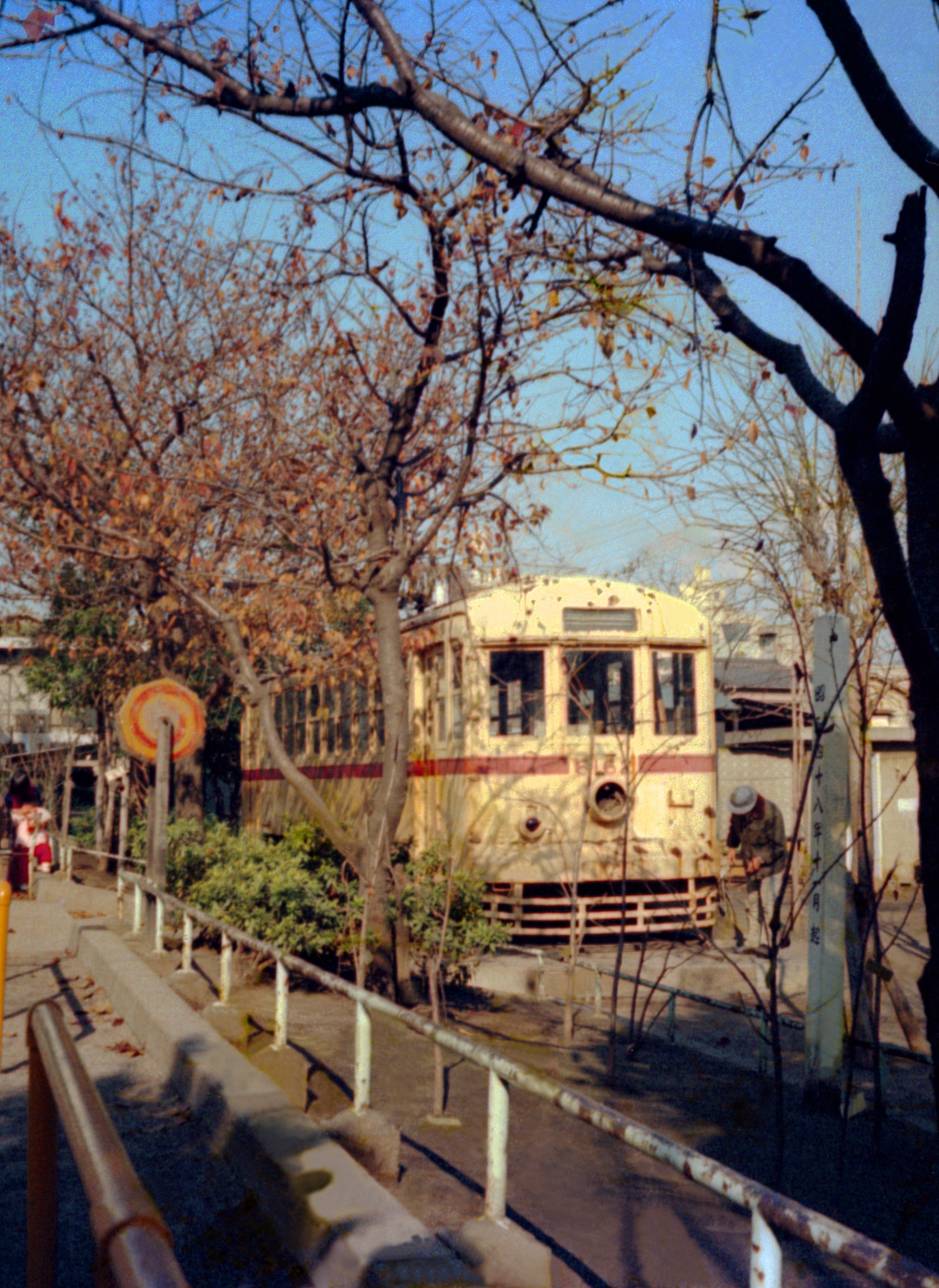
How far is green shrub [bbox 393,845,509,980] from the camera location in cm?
1055

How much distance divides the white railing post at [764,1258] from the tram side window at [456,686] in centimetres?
1258

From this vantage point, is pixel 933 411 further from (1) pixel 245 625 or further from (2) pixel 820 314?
(1) pixel 245 625

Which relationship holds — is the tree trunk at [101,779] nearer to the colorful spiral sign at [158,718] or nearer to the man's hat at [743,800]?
the colorful spiral sign at [158,718]

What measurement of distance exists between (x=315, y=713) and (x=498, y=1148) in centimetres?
1526

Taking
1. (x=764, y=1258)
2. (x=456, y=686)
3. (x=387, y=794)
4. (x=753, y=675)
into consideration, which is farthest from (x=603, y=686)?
(x=753, y=675)

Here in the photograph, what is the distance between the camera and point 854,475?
4.34 m

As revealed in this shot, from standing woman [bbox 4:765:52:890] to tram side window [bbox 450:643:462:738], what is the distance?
23.4 ft

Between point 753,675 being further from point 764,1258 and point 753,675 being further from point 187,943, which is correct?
point 764,1258

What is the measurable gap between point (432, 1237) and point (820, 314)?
360cm

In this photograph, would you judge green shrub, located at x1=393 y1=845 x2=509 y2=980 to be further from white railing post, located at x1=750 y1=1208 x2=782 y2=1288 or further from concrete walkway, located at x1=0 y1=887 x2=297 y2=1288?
white railing post, located at x1=750 y1=1208 x2=782 y2=1288

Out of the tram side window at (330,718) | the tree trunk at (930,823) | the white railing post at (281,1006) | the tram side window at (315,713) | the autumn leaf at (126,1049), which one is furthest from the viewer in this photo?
the tram side window at (315,713)

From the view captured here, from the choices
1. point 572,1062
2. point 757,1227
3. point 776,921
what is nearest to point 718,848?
point 572,1062

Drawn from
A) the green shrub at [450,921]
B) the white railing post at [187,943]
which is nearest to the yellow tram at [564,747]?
the green shrub at [450,921]

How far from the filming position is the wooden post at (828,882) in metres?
7.67
